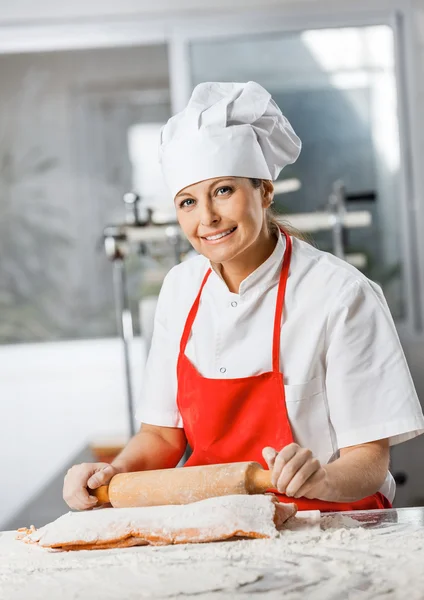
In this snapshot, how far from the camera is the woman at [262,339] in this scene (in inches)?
54.5

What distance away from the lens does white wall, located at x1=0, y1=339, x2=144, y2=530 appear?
383cm

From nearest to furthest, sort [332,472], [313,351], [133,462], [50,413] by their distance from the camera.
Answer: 1. [332,472]
2. [313,351]
3. [133,462]
4. [50,413]

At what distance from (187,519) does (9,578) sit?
0.25 meters

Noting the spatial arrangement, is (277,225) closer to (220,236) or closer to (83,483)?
(220,236)

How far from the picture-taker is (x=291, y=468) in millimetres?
1182

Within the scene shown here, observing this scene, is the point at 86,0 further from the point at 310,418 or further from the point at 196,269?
the point at 310,418

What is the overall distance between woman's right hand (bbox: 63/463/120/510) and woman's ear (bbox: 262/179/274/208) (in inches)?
22.0

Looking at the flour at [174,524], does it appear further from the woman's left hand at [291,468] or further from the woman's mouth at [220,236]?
the woman's mouth at [220,236]

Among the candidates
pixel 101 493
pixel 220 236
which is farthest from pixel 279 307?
pixel 101 493

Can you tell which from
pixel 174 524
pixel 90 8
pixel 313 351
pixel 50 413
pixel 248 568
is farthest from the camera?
pixel 50 413

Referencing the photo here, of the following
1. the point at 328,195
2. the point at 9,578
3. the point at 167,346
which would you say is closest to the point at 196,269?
the point at 167,346

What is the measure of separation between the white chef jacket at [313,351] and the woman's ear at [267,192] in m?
0.07

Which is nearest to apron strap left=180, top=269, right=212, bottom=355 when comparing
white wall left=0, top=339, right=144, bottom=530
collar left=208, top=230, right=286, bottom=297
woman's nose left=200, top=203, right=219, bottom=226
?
collar left=208, top=230, right=286, bottom=297

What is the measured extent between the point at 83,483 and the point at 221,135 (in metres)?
0.62
